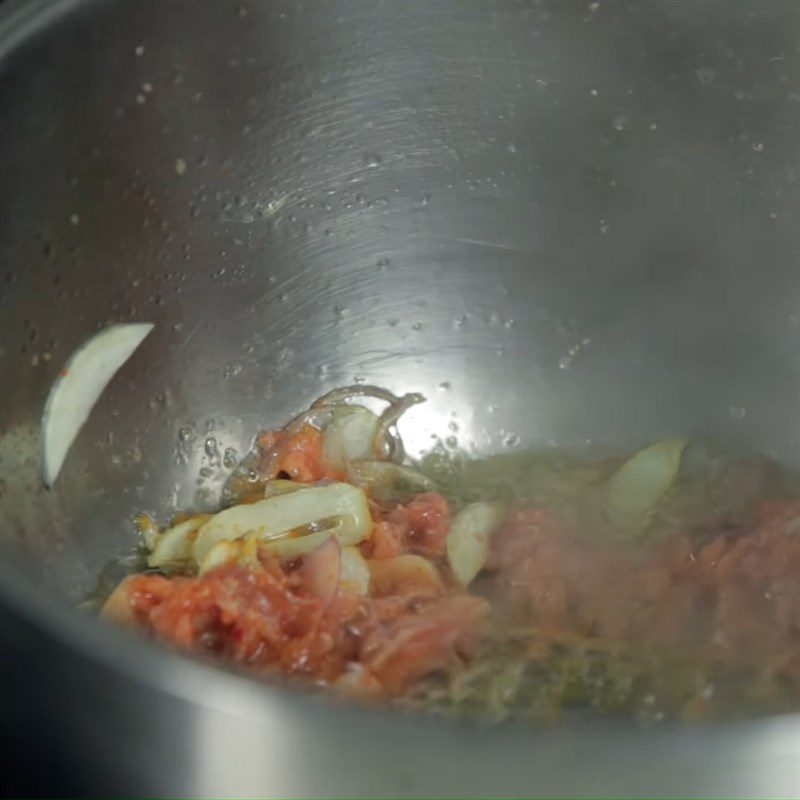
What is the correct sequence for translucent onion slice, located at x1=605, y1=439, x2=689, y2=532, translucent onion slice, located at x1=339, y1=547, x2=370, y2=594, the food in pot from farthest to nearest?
translucent onion slice, located at x1=605, y1=439, x2=689, y2=532
translucent onion slice, located at x1=339, y1=547, x2=370, y2=594
the food in pot

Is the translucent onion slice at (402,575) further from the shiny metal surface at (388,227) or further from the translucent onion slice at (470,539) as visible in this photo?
the shiny metal surface at (388,227)

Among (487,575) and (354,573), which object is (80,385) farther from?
(487,575)

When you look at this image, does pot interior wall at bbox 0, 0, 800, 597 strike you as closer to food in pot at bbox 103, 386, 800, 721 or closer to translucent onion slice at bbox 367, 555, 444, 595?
food in pot at bbox 103, 386, 800, 721

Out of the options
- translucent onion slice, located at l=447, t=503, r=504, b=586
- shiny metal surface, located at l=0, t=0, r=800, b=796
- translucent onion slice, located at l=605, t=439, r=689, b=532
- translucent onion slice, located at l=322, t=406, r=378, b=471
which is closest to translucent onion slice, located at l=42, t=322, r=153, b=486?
shiny metal surface, located at l=0, t=0, r=800, b=796

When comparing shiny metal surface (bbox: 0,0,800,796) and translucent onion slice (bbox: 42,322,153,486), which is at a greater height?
shiny metal surface (bbox: 0,0,800,796)

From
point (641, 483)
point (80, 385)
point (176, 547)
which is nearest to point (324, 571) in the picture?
point (176, 547)

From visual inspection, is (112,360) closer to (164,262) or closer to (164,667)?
(164,262)
